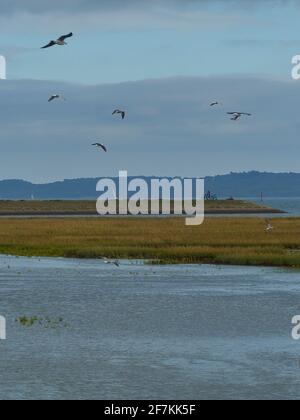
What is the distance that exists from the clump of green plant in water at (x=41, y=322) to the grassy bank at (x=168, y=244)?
22154mm

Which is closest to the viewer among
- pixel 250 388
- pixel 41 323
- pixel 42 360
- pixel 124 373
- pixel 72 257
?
pixel 250 388

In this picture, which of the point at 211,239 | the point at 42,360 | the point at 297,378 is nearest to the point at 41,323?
the point at 42,360

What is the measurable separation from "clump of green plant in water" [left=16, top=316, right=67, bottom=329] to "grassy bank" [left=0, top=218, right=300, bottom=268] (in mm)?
22154

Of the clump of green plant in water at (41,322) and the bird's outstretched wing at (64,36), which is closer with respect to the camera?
the bird's outstretched wing at (64,36)

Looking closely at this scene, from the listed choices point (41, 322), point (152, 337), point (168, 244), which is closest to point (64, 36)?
point (41, 322)

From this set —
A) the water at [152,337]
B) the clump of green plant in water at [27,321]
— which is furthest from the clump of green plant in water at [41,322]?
the water at [152,337]

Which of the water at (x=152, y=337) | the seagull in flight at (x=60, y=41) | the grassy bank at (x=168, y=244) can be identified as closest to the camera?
the water at (x=152, y=337)

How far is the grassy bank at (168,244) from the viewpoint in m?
56.7

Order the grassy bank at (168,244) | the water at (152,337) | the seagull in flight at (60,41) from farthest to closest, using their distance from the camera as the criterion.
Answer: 1. the grassy bank at (168,244)
2. the seagull in flight at (60,41)
3. the water at (152,337)

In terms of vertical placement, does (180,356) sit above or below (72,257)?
below

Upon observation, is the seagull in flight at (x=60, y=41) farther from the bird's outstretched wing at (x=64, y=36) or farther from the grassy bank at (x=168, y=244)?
the grassy bank at (x=168, y=244)

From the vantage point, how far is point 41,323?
32.9 m
